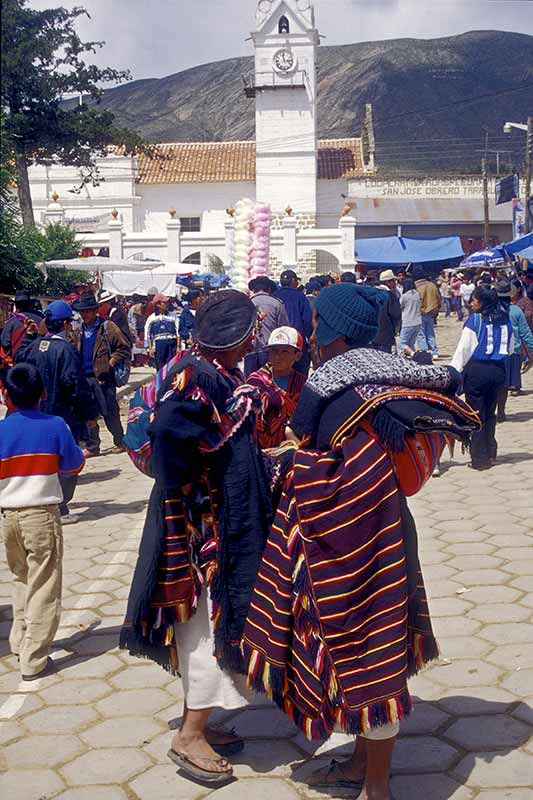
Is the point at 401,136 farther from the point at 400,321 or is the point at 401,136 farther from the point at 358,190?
the point at 400,321

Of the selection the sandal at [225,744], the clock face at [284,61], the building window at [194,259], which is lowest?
the sandal at [225,744]

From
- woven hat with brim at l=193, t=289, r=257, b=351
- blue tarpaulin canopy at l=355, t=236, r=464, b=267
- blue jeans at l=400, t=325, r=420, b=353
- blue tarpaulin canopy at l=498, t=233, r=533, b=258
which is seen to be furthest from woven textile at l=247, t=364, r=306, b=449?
blue tarpaulin canopy at l=355, t=236, r=464, b=267

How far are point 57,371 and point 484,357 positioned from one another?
368cm

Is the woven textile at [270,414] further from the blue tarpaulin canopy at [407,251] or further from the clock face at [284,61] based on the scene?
the clock face at [284,61]

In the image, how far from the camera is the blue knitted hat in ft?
10.5

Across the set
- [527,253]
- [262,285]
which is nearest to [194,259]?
[527,253]

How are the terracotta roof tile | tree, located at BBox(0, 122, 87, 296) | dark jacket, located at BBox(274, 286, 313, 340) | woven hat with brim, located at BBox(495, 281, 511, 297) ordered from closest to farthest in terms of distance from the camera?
1. tree, located at BBox(0, 122, 87, 296)
2. woven hat with brim, located at BBox(495, 281, 511, 297)
3. dark jacket, located at BBox(274, 286, 313, 340)
4. the terracotta roof tile

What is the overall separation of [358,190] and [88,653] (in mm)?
→ 41701

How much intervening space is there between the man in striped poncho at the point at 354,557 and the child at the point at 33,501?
163 centimetres

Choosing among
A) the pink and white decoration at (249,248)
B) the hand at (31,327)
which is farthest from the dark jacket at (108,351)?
the pink and white decoration at (249,248)

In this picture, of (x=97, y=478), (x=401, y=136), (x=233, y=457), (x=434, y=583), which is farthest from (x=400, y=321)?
(x=401, y=136)

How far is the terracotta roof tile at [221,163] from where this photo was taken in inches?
1672

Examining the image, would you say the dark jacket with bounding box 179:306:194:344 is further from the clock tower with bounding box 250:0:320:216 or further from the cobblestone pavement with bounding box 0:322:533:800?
the clock tower with bounding box 250:0:320:216

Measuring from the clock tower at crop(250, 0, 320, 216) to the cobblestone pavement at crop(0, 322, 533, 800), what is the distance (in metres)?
37.6
